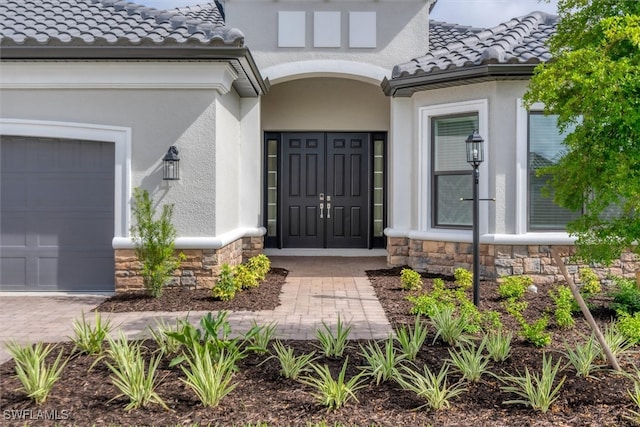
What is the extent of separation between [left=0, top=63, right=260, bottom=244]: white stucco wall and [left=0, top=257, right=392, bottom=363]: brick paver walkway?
1420 millimetres

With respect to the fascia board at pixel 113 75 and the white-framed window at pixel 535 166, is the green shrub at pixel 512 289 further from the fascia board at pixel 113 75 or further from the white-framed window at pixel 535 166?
the fascia board at pixel 113 75

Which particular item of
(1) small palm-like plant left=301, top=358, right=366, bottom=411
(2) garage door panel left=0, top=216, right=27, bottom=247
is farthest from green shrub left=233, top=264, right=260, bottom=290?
(1) small palm-like plant left=301, top=358, right=366, bottom=411

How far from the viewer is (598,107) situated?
12.5 feet

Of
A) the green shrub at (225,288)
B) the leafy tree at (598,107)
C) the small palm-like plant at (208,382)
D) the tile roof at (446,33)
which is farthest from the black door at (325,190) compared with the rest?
the small palm-like plant at (208,382)

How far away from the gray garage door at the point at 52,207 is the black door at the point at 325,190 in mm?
5193

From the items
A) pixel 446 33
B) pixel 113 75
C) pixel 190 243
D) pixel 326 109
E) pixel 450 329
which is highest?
pixel 446 33

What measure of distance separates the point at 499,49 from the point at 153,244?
5.96 metres

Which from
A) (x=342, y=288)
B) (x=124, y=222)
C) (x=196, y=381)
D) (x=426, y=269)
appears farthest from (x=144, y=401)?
(x=426, y=269)

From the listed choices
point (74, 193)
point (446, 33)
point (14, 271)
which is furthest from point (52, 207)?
point (446, 33)

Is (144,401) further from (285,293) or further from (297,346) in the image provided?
(285,293)

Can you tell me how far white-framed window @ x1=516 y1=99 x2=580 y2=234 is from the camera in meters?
8.20

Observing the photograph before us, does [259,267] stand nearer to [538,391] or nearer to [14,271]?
[14,271]

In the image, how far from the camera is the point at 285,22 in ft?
34.3

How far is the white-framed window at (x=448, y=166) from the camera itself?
8.48m
